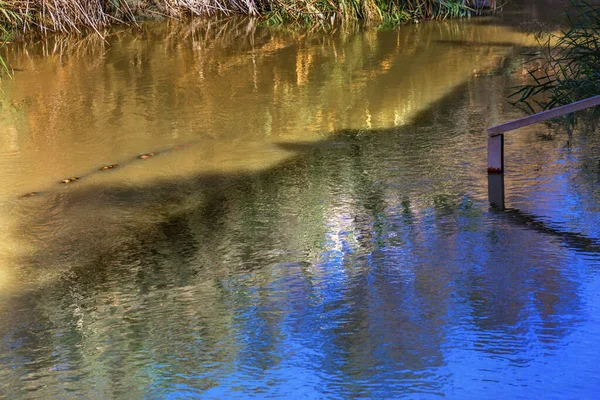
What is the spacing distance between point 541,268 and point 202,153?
271 cm

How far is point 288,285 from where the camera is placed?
3889 mm

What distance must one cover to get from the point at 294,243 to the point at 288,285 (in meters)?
0.50

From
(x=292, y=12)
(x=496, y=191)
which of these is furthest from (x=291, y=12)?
(x=496, y=191)

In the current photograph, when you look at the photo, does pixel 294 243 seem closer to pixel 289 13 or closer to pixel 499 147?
pixel 499 147

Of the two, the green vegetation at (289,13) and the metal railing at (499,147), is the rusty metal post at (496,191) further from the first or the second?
the green vegetation at (289,13)

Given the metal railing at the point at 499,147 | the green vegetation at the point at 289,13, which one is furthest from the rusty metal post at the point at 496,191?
the green vegetation at the point at 289,13

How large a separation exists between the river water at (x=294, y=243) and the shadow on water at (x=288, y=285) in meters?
0.01

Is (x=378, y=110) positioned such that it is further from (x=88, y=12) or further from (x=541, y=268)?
(x=88, y=12)

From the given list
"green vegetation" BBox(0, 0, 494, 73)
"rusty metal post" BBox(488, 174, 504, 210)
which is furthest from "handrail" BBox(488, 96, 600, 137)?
"green vegetation" BBox(0, 0, 494, 73)

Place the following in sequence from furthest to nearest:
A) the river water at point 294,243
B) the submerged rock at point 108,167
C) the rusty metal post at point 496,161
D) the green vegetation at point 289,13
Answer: the green vegetation at point 289,13
the submerged rock at point 108,167
the rusty metal post at point 496,161
the river water at point 294,243

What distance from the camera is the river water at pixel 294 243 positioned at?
10.6ft

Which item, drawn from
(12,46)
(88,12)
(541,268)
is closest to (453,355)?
(541,268)

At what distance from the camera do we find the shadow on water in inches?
127

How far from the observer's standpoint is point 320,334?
11.3ft
